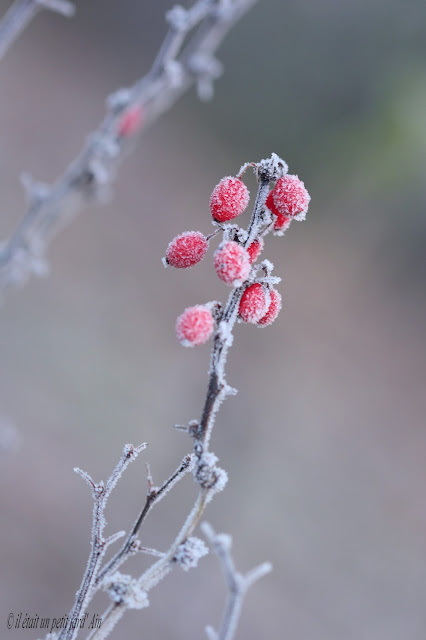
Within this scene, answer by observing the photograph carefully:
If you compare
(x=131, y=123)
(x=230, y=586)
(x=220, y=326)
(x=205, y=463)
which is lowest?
(x=230, y=586)

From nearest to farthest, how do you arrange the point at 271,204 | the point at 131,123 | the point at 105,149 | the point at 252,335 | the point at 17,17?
1. the point at 271,204
2. the point at 17,17
3. the point at 105,149
4. the point at 131,123
5. the point at 252,335

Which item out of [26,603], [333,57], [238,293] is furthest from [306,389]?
[238,293]

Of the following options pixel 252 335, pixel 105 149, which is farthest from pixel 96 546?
pixel 252 335

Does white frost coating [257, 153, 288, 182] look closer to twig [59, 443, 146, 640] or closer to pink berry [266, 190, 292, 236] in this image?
pink berry [266, 190, 292, 236]

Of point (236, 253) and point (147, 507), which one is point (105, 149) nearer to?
point (236, 253)

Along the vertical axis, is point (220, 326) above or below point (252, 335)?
below

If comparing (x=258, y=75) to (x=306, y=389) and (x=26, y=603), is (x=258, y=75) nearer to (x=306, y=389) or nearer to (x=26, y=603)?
(x=306, y=389)
